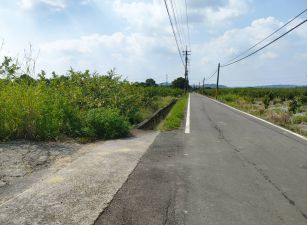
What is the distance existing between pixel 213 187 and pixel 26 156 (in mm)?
4060

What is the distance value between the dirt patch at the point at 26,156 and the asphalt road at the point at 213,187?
1891 mm

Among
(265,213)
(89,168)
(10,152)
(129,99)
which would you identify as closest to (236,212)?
(265,213)

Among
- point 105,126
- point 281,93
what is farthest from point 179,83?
point 105,126

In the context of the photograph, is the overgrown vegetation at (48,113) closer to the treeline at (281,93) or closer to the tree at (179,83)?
the treeline at (281,93)

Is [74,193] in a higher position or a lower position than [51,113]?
lower

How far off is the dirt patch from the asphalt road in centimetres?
189

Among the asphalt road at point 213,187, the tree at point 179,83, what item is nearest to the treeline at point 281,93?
the asphalt road at point 213,187

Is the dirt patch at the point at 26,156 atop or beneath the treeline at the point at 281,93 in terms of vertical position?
atop

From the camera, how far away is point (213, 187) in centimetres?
600

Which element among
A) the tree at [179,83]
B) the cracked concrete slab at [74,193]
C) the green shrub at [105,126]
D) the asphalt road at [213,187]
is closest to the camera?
the cracked concrete slab at [74,193]

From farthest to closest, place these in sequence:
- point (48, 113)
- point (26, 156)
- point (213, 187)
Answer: point (48, 113)
point (26, 156)
point (213, 187)

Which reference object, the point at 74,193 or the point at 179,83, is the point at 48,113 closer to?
the point at 74,193

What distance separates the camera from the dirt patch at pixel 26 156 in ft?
21.1

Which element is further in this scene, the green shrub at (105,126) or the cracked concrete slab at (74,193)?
the green shrub at (105,126)
